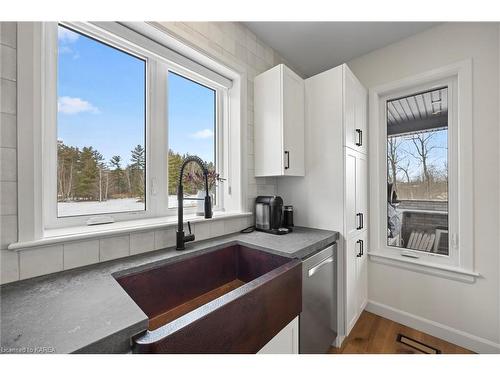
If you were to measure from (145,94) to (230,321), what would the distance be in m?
1.41

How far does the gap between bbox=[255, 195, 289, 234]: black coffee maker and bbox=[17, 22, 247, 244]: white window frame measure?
17 centimetres

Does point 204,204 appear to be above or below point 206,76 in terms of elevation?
below

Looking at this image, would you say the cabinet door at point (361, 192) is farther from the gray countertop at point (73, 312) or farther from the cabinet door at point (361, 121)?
the gray countertop at point (73, 312)

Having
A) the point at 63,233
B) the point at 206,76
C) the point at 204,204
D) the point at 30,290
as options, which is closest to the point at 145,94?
the point at 206,76

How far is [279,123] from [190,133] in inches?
27.8

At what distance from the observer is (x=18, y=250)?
31.1 inches

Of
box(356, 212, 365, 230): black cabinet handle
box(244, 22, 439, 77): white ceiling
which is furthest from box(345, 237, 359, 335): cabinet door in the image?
box(244, 22, 439, 77): white ceiling

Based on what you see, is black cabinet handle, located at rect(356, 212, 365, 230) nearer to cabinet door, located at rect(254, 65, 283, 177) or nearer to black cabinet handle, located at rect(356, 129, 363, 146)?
black cabinet handle, located at rect(356, 129, 363, 146)

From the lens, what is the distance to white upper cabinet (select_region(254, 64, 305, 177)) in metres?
1.62

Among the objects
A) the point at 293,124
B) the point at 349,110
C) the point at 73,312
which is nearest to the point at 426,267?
the point at 349,110

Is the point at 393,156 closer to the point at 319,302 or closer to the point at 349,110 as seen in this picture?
the point at 349,110

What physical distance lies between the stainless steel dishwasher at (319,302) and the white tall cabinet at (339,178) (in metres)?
0.11

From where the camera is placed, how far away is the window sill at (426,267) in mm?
1597
